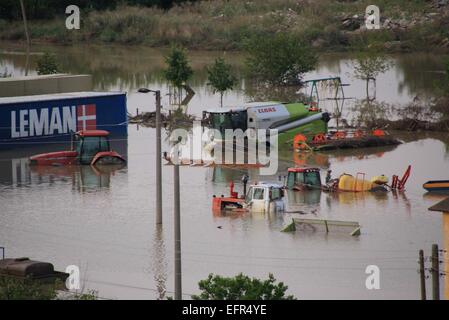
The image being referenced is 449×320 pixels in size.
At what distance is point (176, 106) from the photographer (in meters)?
46.9

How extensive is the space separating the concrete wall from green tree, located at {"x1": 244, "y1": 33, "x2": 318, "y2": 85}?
995 cm

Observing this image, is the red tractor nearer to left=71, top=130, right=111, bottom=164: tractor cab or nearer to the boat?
left=71, top=130, right=111, bottom=164: tractor cab

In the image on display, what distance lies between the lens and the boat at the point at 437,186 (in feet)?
100

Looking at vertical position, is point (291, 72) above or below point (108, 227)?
above

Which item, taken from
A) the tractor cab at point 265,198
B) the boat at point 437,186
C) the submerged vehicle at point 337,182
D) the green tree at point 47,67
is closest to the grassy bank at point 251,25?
the green tree at point 47,67

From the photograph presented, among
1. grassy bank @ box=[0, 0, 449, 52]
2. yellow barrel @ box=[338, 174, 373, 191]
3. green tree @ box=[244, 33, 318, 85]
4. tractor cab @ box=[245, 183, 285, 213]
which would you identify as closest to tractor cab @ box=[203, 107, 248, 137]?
yellow barrel @ box=[338, 174, 373, 191]

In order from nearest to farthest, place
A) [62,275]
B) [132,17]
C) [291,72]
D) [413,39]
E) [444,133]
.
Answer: [62,275] → [444,133] → [291,72] → [413,39] → [132,17]

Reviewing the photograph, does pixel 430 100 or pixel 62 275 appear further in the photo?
pixel 430 100

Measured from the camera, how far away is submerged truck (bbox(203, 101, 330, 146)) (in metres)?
38.1

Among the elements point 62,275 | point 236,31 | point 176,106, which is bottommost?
point 62,275

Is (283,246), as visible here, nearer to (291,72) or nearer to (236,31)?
(291,72)

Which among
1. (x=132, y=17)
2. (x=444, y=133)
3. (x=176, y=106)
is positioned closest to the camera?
(x=444, y=133)
